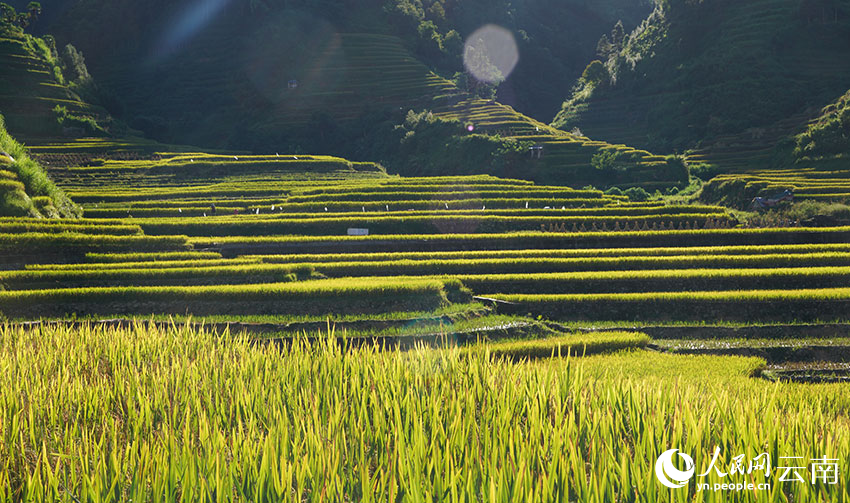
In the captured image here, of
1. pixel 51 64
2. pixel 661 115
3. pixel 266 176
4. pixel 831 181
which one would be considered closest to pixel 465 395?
pixel 266 176

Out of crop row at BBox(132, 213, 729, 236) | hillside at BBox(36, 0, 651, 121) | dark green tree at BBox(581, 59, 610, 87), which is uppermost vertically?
hillside at BBox(36, 0, 651, 121)

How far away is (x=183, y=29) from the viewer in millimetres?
92438

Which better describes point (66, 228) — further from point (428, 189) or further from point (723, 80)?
point (723, 80)

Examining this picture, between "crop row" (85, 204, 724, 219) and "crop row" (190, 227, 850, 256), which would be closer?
"crop row" (190, 227, 850, 256)

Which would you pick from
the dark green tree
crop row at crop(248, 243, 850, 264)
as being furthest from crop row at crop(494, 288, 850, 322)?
the dark green tree

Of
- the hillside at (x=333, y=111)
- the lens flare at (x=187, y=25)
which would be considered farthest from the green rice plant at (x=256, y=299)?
the lens flare at (x=187, y=25)

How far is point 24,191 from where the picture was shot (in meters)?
25.2

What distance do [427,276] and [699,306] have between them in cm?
1031

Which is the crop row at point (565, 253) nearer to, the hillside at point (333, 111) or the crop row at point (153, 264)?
the crop row at point (153, 264)

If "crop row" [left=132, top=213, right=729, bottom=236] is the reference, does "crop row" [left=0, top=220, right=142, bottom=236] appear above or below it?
below

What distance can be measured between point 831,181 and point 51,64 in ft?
270

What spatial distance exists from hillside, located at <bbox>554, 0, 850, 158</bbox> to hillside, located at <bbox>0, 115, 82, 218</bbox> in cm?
5861

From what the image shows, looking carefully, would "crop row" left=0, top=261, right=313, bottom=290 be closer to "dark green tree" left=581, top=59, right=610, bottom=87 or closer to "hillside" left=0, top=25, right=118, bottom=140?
"hillside" left=0, top=25, right=118, bottom=140

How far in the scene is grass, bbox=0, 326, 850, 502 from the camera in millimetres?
5066
